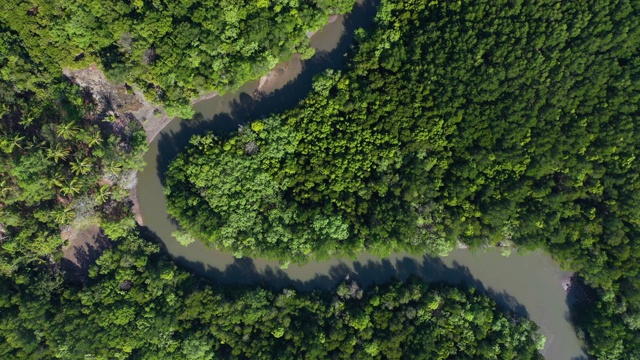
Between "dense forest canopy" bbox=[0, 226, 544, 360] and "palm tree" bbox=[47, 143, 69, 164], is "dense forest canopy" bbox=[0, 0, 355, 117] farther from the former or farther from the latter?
"dense forest canopy" bbox=[0, 226, 544, 360]

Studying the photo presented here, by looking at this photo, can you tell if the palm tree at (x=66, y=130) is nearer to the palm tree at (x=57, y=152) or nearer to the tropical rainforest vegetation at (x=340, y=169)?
the tropical rainforest vegetation at (x=340, y=169)

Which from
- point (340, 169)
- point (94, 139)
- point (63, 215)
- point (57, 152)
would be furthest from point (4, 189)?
point (340, 169)

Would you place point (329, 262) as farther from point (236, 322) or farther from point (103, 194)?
point (103, 194)

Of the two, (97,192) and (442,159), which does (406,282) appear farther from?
(97,192)

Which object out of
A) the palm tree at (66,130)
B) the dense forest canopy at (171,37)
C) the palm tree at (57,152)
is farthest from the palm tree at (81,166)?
the dense forest canopy at (171,37)

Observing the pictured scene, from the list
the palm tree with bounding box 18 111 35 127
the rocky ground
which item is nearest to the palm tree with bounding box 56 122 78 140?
the palm tree with bounding box 18 111 35 127
